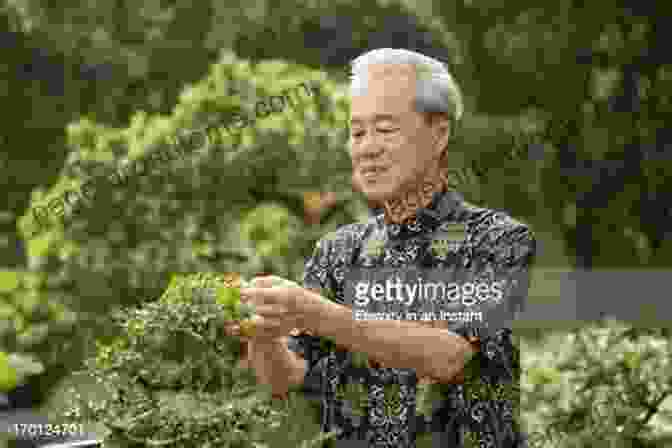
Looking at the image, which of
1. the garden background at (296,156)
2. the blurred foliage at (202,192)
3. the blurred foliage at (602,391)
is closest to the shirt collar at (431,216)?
the garden background at (296,156)

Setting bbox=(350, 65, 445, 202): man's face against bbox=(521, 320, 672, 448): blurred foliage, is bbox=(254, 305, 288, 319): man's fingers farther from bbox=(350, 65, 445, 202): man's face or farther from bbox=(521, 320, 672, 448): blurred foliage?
bbox=(521, 320, 672, 448): blurred foliage

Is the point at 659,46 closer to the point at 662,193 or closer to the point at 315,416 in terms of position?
the point at 662,193

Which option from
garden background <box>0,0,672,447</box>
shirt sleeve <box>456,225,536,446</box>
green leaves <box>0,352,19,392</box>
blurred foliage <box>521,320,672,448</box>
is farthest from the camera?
garden background <box>0,0,672,447</box>

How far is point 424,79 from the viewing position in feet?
7.54

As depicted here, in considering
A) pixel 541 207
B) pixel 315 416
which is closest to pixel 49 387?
pixel 541 207

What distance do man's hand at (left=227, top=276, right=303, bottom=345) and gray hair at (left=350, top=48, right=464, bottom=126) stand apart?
0.46m

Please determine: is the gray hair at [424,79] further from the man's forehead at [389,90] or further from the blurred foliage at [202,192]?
the blurred foliage at [202,192]

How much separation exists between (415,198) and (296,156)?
3.34m

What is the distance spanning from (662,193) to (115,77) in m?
4.53

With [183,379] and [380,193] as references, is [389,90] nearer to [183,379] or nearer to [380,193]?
[380,193]

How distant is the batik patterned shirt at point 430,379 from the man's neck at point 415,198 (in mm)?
13

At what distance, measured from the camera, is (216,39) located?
9375 millimetres

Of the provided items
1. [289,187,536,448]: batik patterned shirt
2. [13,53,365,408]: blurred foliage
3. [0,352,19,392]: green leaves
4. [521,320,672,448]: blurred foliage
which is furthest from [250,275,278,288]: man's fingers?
[13,53,365,408]: blurred foliage

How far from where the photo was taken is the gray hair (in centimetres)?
230
